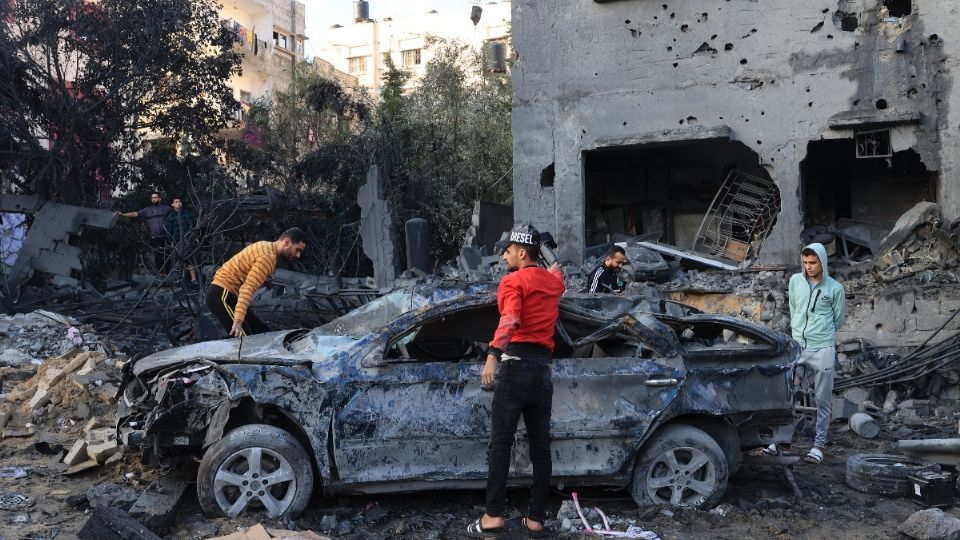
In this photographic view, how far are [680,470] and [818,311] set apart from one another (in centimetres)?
240

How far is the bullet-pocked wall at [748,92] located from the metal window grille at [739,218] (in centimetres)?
63

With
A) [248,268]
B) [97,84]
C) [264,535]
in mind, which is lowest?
[264,535]

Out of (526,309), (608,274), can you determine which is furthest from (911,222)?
(526,309)

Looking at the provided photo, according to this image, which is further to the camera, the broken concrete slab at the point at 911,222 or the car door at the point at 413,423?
the broken concrete slab at the point at 911,222

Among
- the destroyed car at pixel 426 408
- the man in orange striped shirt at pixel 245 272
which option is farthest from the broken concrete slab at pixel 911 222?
the man in orange striped shirt at pixel 245 272

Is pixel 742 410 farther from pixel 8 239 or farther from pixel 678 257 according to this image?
pixel 8 239

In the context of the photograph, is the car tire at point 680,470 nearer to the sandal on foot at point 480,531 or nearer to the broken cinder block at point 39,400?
the sandal on foot at point 480,531

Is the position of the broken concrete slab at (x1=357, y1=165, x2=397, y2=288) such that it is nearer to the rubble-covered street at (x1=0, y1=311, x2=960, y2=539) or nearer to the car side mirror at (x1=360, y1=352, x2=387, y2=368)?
the rubble-covered street at (x1=0, y1=311, x2=960, y2=539)

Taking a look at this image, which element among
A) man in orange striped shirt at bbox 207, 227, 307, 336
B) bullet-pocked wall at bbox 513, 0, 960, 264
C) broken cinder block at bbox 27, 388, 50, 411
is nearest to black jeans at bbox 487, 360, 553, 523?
man in orange striped shirt at bbox 207, 227, 307, 336

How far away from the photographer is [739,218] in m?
17.4

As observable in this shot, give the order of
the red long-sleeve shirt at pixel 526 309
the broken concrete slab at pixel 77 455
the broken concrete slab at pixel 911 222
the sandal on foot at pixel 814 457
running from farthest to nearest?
the broken concrete slab at pixel 911 222 → the sandal on foot at pixel 814 457 → the broken concrete slab at pixel 77 455 → the red long-sleeve shirt at pixel 526 309

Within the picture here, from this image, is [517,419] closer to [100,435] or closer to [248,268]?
[248,268]

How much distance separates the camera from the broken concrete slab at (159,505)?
5.15 metres

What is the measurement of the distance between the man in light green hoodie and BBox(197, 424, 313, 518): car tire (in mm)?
4446
